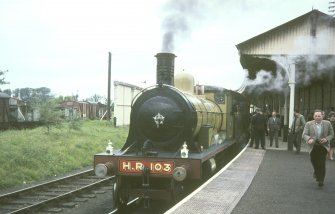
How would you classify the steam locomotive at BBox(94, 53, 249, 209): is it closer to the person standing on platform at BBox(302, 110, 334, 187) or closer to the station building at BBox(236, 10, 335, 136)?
the person standing on platform at BBox(302, 110, 334, 187)

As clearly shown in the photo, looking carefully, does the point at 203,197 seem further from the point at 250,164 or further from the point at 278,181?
the point at 250,164

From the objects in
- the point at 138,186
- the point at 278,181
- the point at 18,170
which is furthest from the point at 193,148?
the point at 18,170

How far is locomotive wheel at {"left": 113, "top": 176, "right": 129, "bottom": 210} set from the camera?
298 inches

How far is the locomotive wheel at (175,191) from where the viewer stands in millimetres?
7262

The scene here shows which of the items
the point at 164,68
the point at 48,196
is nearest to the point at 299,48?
the point at 164,68

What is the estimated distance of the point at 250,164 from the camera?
11062 mm

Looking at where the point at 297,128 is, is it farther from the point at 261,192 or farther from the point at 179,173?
the point at 179,173

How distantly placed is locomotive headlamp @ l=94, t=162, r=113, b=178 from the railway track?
4.26 ft

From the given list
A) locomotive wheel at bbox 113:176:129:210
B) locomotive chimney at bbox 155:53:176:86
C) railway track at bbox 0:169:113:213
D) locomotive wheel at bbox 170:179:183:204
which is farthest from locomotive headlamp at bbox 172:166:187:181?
railway track at bbox 0:169:113:213

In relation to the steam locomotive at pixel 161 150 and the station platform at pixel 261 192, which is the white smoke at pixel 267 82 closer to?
the station platform at pixel 261 192

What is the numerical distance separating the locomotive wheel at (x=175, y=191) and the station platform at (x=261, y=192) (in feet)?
1.33

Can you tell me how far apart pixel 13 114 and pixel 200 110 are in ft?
87.0

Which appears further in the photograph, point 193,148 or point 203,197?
point 193,148

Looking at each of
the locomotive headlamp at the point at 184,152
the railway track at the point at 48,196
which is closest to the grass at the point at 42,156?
the railway track at the point at 48,196
